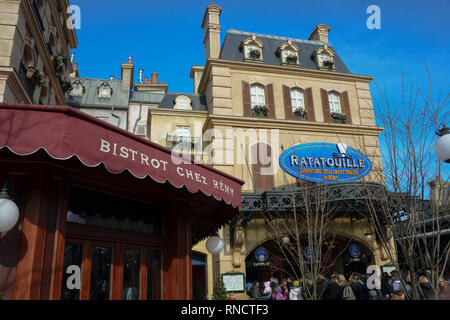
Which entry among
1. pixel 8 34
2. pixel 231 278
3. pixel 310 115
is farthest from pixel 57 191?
pixel 310 115

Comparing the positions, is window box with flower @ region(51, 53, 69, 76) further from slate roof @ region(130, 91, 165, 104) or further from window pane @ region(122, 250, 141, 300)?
window pane @ region(122, 250, 141, 300)

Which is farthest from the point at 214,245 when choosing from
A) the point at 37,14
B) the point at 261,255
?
the point at 37,14

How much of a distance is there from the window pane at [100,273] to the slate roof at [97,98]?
2413 cm

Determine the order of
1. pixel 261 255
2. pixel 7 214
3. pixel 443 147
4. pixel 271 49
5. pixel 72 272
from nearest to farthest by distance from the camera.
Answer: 1. pixel 7 214
2. pixel 443 147
3. pixel 72 272
4. pixel 261 255
5. pixel 271 49

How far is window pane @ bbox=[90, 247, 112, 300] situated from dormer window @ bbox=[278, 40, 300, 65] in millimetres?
17896

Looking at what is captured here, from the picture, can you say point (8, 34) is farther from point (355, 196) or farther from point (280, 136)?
A: point (355, 196)

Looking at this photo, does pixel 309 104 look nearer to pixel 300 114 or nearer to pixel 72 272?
pixel 300 114

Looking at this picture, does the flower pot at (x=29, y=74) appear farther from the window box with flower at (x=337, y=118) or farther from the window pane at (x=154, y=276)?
the window box with flower at (x=337, y=118)

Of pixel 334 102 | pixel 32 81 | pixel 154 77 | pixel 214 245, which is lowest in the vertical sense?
pixel 214 245

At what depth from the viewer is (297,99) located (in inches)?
798

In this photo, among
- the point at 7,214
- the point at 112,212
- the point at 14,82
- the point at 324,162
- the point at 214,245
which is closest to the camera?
the point at 7,214

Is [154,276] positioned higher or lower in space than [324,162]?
lower

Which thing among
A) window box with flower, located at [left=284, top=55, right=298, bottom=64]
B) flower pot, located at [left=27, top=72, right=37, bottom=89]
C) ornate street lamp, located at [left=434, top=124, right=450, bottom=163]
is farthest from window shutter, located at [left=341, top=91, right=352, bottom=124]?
ornate street lamp, located at [left=434, top=124, right=450, bottom=163]

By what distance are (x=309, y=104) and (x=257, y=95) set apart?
3.05 meters
